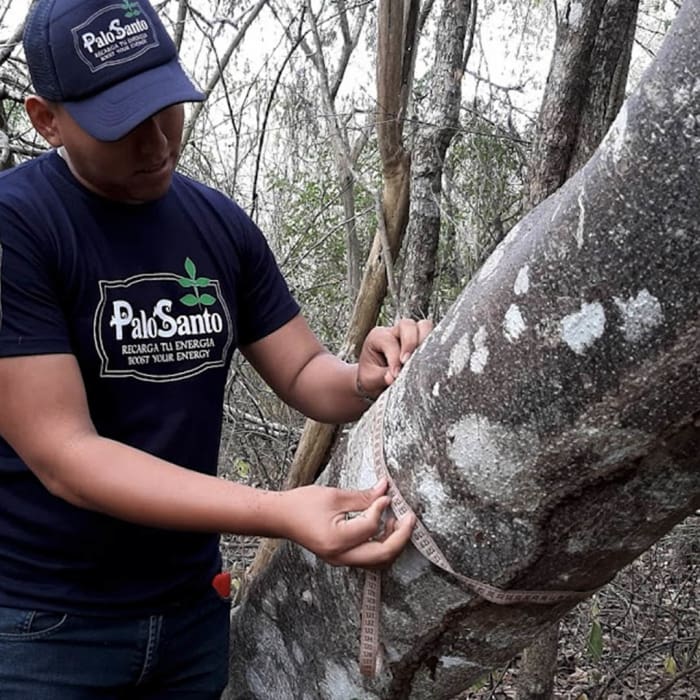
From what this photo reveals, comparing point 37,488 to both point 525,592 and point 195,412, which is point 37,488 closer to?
point 195,412

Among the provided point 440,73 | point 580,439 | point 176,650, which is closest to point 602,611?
point 440,73

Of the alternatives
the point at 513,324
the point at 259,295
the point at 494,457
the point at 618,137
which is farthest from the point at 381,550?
the point at 259,295

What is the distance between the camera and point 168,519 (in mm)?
1192

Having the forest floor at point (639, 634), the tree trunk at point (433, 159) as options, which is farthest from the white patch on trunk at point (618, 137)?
the forest floor at point (639, 634)

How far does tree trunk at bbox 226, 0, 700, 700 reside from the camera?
830 mm

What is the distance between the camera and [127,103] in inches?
53.4

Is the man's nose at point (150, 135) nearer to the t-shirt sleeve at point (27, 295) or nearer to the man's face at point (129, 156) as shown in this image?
the man's face at point (129, 156)

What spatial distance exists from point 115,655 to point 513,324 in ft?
3.02

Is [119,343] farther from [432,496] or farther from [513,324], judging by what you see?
[513,324]

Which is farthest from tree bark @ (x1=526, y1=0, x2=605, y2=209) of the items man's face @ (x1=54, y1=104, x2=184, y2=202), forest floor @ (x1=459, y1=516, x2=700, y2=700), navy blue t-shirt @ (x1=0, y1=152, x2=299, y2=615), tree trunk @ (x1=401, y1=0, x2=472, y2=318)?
forest floor @ (x1=459, y1=516, x2=700, y2=700)

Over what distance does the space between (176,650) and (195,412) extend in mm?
415

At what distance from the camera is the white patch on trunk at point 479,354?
1027mm

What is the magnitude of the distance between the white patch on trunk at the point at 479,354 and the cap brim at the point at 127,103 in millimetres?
606

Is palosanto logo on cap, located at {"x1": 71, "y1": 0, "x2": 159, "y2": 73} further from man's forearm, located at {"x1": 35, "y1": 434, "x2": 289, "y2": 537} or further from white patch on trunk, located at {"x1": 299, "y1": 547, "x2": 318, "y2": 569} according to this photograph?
white patch on trunk, located at {"x1": 299, "y1": 547, "x2": 318, "y2": 569}
